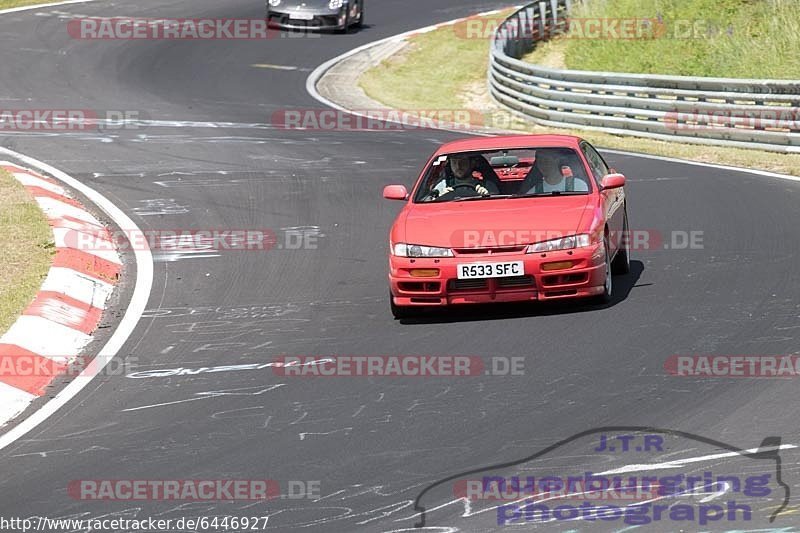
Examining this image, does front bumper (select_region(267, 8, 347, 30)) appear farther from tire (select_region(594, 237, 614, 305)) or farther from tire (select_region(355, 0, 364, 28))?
tire (select_region(594, 237, 614, 305))

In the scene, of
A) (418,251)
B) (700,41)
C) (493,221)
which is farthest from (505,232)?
(700,41)

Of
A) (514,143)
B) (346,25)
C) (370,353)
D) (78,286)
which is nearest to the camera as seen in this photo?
(370,353)

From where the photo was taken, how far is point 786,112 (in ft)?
65.0

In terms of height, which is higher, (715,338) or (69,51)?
(715,338)

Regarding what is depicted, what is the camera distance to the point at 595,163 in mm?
11438

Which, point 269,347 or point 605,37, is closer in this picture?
point 269,347

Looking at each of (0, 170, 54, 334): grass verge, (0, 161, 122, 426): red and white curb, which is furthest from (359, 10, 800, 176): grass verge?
(0, 170, 54, 334): grass verge

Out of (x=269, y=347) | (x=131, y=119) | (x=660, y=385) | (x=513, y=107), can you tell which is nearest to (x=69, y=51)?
(x=131, y=119)

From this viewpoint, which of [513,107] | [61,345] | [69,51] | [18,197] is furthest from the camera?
[69,51]

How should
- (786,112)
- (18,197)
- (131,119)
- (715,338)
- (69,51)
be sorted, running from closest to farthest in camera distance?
1. (715,338)
2. (18,197)
3. (786,112)
4. (131,119)
5. (69,51)

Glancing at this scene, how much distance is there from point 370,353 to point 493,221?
64.3 inches

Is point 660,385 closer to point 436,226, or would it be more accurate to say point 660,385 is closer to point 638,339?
point 638,339

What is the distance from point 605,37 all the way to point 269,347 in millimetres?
24640

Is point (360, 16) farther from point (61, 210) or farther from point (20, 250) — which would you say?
point (20, 250)
